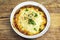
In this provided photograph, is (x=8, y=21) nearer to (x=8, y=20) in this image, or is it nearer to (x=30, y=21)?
(x=8, y=20)

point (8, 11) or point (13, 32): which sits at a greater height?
point (8, 11)

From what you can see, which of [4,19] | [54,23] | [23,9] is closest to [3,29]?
[4,19]

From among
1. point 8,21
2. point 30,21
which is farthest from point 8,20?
point 30,21

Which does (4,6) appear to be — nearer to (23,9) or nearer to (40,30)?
(23,9)

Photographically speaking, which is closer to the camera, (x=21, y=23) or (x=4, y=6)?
(x=21, y=23)
